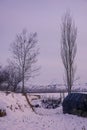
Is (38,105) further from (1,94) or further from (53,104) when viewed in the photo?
(1,94)

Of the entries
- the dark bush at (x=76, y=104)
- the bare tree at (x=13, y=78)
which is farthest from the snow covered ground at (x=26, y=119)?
the bare tree at (x=13, y=78)

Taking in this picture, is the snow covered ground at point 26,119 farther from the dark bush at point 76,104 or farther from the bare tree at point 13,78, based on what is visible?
the bare tree at point 13,78

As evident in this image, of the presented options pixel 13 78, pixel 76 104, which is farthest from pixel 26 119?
pixel 13 78

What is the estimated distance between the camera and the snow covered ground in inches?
539

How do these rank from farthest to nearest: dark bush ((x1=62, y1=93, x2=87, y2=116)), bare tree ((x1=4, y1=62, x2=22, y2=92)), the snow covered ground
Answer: bare tree ((x1=4, y1=62, x2=22, y2=92)) → dark bush ((x1=62, y1=93, x2=87, y2=116)) → the snow covered ground

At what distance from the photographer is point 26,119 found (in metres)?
16.5

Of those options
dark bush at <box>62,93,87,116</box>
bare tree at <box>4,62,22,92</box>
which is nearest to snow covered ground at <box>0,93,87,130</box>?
dark bush at <box>62,93,87,116</box>

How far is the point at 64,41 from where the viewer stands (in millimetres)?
31531

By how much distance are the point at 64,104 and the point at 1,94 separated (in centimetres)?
544

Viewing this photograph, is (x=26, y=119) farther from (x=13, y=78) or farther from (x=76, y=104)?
(x=13, y=78)

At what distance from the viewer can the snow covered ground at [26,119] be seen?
13685 mm

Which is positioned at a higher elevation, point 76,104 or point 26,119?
point 76,104

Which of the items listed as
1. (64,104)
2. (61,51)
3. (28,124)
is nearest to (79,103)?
(64,104)

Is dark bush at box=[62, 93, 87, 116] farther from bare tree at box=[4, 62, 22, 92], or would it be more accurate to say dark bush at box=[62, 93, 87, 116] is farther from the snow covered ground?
bare tree at box=[4, 62, 22, 92]
